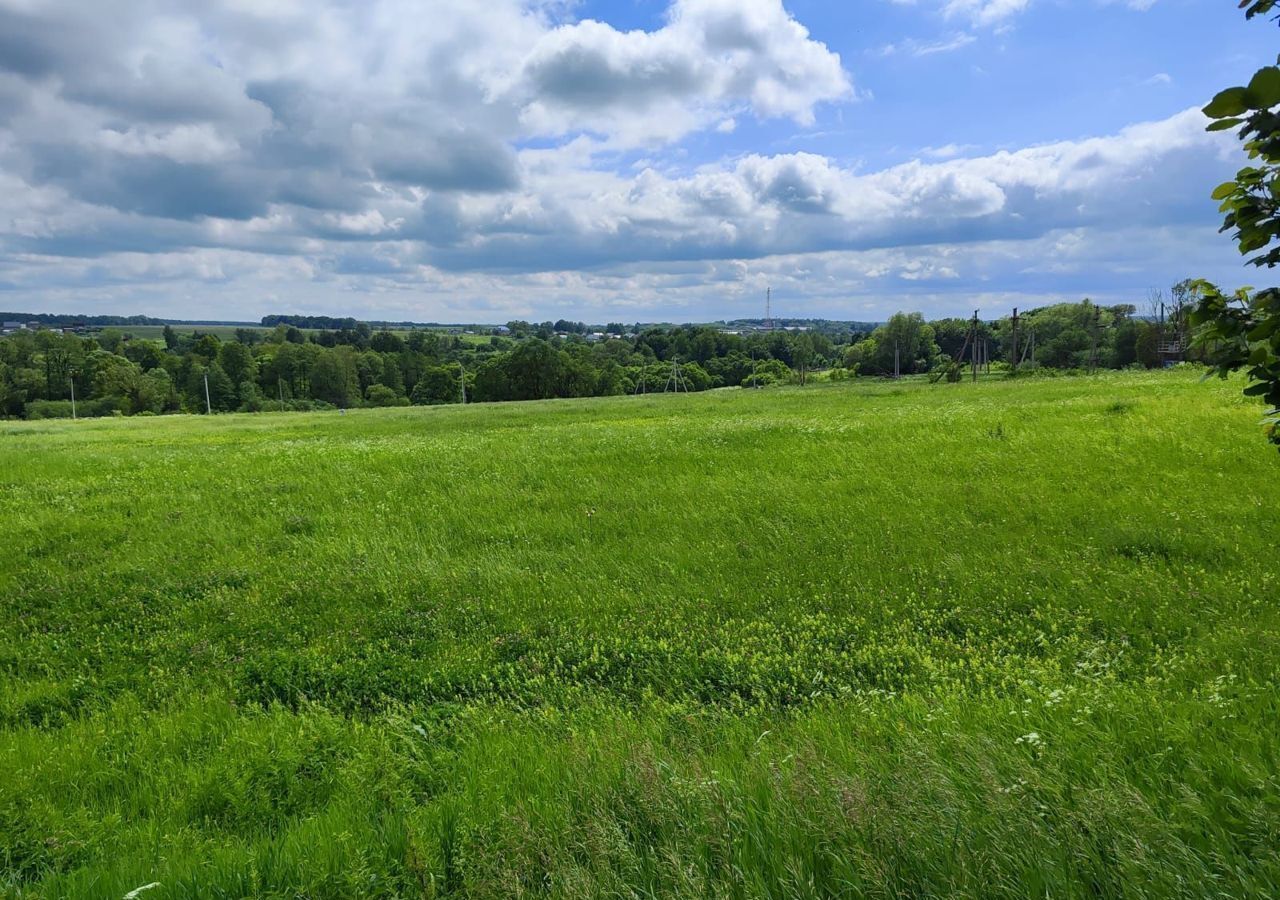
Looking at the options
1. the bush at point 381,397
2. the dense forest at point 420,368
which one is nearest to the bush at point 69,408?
the dense forest at point 420,368

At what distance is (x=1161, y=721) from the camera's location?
4.55 m

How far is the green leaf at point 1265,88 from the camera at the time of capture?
7.23 feet

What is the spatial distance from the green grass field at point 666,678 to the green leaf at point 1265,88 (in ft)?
9.85

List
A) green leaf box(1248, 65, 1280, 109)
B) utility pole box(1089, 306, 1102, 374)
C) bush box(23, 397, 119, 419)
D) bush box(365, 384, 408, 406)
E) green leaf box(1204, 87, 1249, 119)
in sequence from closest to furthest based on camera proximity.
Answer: green leaf box(1248, 65, 1280, 109) → green leaf box(1204, 87, 1249, 119) → utility pole box(1089, 306, 1102, 374) → bush box(23, 397, 119, 419) → bush box(365, 384, 408, 406)

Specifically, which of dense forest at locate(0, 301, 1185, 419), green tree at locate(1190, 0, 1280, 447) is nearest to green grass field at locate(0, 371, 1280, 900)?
green tree at locate(1190, 0, 1280, 447)

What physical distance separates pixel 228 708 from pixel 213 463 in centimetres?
1391

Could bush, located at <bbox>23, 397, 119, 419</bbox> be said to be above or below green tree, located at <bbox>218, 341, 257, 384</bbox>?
below

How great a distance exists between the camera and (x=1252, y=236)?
274cm

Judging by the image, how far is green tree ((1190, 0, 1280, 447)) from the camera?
7.61ft

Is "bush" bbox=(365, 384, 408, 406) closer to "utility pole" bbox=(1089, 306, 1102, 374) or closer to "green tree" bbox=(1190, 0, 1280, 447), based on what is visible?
"utility pole" bbox=(1089, 306, 1102, 374)

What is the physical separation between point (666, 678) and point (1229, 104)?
5.91 m

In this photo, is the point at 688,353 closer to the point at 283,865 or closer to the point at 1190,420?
the point at 1190,420

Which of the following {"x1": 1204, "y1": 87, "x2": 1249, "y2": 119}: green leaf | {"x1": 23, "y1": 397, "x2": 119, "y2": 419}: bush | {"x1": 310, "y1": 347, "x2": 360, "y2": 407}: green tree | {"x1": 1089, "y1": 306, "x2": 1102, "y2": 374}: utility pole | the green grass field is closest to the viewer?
{"x1": 1204, "y1": 87, "x2": 1249, "y2": 119}: green leaf

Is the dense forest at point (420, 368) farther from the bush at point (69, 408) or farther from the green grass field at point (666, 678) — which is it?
the green grass field at point (666, 678)
